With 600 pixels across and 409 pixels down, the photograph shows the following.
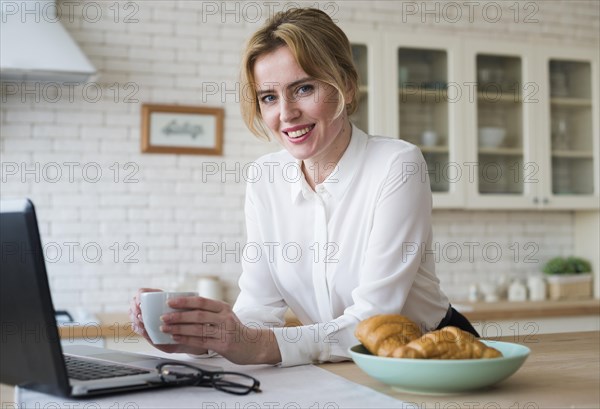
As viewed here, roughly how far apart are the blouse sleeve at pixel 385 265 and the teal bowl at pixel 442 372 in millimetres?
327

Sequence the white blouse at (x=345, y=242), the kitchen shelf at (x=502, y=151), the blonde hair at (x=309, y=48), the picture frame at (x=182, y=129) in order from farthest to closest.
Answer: the kitchen shelf at (x=502, y=151) < the picture frame at (x=182, y=129) < the blonde hair at (x=309, y=48) < the white blouse at (x=345, y=242)

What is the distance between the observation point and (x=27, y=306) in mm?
1098

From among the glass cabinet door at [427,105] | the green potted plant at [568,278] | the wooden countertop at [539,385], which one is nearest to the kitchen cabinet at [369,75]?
the glass cabinet door at [427,105]

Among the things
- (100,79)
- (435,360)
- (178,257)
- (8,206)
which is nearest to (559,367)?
(435,360)

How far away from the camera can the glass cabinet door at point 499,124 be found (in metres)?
4.28

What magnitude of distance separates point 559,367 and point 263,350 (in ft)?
1.82

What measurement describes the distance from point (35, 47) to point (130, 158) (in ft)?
2.49

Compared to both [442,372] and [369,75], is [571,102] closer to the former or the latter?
[369,75]

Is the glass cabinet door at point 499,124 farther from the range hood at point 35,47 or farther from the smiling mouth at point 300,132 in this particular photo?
the smiling mouth at point 300,132

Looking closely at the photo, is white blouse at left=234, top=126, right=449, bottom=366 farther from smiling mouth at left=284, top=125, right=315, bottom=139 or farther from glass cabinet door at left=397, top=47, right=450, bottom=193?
glass cabinet door at left=397, top=47, right=450, bottom=193

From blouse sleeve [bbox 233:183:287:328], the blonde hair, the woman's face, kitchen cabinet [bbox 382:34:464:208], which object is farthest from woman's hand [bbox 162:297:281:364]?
kitchen cabinet [bbox 382:34:464:208]

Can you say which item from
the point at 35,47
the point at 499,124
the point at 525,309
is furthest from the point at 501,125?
the point at 35,47

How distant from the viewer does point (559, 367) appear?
4.51 ft

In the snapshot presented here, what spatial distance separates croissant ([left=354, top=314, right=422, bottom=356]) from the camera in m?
1.21
